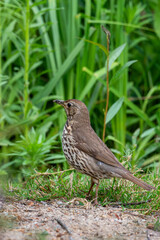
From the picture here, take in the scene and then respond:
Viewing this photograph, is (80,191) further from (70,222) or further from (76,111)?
(70,222)

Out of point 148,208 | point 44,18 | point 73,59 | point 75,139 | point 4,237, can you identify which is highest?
point 44,18

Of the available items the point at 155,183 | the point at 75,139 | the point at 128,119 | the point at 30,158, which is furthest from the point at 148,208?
the point at 128,119

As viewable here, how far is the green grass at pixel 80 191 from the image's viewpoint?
3627mm

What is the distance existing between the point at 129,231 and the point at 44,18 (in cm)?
428

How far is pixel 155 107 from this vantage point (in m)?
6.27

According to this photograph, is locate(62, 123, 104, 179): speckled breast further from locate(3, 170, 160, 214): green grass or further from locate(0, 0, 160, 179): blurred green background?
locate(0, 0, 160, 179): blurred green background

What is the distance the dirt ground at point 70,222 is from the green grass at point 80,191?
152 millimetres

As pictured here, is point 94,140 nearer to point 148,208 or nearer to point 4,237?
point 148,208

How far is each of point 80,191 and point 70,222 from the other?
0.90 metres

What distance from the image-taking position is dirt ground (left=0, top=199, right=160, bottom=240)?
8.84ft

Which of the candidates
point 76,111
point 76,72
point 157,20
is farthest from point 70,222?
point 157,20

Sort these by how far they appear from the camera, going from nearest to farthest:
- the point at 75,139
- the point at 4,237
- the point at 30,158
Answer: the point at 4,237 → the point at 75,139 → the point at 30,158

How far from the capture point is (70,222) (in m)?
2.96

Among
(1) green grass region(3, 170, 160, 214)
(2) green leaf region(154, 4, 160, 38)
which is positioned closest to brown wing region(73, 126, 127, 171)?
(1) green grass region(3, 170, 160, 214)
